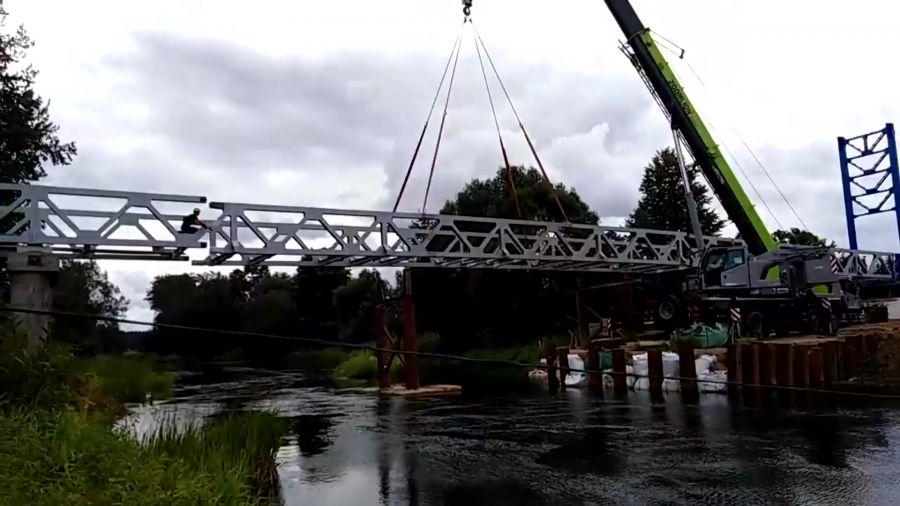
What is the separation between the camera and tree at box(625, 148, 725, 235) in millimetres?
56531

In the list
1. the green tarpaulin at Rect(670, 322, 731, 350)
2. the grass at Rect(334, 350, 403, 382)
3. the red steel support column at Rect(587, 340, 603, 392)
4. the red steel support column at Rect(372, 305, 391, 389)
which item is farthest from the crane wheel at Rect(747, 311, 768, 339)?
the grass at Rect(334, 350, 403, 382)

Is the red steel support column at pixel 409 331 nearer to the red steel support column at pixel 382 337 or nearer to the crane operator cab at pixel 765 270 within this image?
the red steel support column at pixel 382 337

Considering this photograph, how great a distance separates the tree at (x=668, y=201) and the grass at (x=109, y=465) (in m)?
49.3

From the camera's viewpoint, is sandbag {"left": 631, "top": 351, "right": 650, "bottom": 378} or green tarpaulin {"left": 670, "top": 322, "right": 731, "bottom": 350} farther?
green tarpaulin {"left": 670, "top": 322, "right": 731, "bottom": 350}

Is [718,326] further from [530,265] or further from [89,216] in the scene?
[89,216]

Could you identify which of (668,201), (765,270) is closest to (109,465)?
(765,270)

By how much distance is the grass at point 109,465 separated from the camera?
6898 mm

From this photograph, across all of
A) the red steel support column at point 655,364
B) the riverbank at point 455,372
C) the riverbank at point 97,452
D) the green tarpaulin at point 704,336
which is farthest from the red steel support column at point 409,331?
the riverbank at point 97,452

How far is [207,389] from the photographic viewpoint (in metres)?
30.2

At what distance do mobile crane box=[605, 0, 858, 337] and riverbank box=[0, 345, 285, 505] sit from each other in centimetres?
1927

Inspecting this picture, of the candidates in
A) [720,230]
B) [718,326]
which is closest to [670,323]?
[718,326]

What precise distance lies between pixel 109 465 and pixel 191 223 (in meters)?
11.5

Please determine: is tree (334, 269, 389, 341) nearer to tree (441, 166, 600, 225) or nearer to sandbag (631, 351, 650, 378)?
tree (441, 166, 600, 225)

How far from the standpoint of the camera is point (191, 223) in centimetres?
1848
